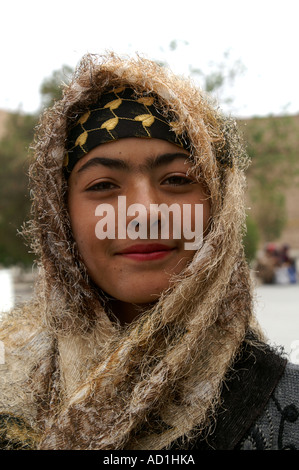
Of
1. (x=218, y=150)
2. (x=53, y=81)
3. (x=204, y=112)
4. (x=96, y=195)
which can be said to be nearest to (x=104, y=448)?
(x=96, y=195)

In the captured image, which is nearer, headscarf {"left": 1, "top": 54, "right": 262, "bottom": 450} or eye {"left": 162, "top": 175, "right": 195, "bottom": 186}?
headscarf {"left": 1, "top": 54, "right": 262, "bottom": 450}

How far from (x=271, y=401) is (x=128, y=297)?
53 centimetres

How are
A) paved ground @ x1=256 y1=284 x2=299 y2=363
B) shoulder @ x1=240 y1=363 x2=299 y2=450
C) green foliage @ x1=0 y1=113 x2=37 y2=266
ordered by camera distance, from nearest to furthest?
shoulder @ x1=240 y1=363 x2=299 y2=450 → paved ground @ x1=256 y1=284 x2=299 y2=363 → green foliage @ x1=0 y1=113 x2=37 y2=266

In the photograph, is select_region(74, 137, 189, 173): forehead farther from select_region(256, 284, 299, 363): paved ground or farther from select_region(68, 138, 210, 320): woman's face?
select_region(256, 284, 299, 363): paved ground

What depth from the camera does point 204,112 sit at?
1718 millimetres

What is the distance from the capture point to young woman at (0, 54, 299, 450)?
146 cm

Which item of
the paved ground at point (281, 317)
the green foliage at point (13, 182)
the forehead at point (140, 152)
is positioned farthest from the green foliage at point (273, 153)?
the forehead at point (140, 152)

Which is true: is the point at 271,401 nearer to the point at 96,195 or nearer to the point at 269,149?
the point at 96,195

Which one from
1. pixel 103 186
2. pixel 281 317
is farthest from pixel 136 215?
pixel 281 317

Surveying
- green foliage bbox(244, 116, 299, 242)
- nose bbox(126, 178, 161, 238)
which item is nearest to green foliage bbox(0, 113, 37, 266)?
green foliage bbox(244, 116, 299, 242)

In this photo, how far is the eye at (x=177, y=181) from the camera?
1.60m

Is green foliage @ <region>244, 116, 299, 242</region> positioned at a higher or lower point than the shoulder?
higher

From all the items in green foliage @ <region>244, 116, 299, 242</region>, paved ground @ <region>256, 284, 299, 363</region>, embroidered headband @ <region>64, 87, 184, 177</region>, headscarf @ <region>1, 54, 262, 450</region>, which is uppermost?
green foliage @ <region>244, 116, 299, 242</region>
